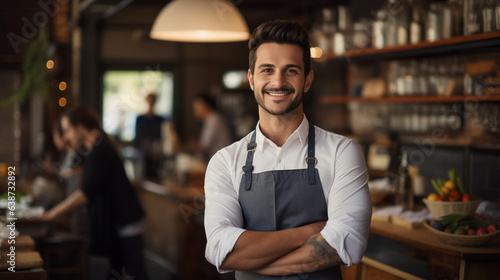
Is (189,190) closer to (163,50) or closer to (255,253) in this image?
(255,253)

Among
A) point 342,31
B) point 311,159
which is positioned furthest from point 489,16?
point 311,159

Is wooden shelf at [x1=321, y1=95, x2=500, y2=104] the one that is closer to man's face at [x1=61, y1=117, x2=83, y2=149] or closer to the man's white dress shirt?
the man's white dress shirt

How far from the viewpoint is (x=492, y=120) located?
14.3ft

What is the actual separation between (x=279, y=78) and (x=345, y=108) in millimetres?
5040

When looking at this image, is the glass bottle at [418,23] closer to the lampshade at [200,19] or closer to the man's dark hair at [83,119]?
the lampshade at [200,19]

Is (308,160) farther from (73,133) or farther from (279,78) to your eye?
(73,133)

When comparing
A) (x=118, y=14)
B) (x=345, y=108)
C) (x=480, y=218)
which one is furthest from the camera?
(x=118, y=14)

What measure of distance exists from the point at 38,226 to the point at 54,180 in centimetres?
219

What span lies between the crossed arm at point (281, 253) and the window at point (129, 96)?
8750mm

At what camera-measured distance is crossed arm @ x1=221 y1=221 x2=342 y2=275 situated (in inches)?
79.7

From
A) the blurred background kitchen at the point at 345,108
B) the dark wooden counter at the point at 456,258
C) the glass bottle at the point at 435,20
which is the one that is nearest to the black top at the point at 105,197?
the blurred background kitchen at the point at 345,108

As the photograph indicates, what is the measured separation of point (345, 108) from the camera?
7.01 metres

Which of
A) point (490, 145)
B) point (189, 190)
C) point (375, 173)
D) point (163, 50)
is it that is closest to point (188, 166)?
point (189, 190)

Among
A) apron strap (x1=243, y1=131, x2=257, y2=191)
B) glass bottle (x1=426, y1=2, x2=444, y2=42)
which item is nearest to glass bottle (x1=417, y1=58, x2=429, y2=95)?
glass bottle (x1=426, y1=2, x2=444, y2=42)
